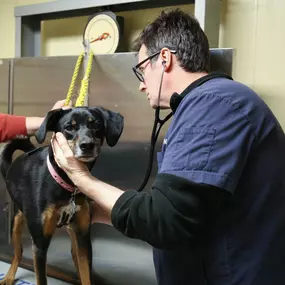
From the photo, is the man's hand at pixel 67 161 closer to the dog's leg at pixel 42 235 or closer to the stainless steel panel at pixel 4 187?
the dog's leg at pixel 42 235

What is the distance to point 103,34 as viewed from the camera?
1.79 m

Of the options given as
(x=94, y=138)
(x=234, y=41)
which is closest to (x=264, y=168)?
(x=94, y=138)

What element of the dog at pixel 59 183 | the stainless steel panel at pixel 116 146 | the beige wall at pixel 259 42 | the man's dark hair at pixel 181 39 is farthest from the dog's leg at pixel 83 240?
the beige wall at pixel 259 42

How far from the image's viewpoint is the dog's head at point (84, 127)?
1045mm

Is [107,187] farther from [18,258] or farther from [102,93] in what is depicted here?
[18,258]

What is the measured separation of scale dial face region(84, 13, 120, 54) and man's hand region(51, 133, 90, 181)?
→ 2.62 ft

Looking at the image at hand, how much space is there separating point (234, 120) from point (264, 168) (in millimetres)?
118

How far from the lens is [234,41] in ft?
5.26

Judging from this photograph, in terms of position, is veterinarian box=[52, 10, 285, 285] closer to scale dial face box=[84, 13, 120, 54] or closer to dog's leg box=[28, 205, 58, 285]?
dog's leg box=[28, 205, 58, 285]

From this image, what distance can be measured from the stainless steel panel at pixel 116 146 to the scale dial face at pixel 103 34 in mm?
147

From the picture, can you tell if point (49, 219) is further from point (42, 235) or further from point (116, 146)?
point (116, 146)

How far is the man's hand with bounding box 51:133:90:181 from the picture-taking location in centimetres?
97

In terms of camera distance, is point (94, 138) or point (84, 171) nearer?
point (84, 171)

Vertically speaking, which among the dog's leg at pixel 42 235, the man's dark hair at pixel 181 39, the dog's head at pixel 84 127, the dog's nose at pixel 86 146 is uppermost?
the man's dark hair at pixel 181 39
